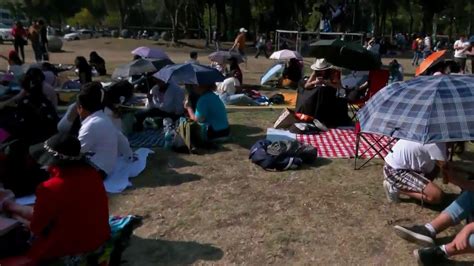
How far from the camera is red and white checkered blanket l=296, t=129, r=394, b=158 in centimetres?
692

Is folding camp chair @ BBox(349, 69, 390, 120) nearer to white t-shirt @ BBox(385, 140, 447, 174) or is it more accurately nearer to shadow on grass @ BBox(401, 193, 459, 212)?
shadow on grass @ BBox(401, 193, 459, 212)

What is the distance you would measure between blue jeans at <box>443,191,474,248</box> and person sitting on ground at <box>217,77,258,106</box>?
7.09m

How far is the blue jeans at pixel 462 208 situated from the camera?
398cm

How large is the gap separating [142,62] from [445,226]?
7.07 m

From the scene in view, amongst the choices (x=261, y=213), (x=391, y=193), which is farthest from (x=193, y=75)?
(x=391, y=193)

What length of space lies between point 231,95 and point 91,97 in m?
6.33

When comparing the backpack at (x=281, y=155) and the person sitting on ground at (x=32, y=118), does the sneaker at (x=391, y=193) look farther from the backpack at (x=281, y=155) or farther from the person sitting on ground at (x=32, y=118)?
the person sitting on ground at (x=32, y=118)

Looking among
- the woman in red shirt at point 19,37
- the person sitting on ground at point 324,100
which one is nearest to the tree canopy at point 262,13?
the woman in red shirt at point 19,37

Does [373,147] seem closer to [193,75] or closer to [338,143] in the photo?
[338,143]

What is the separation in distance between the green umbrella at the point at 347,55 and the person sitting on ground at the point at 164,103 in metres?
2.93

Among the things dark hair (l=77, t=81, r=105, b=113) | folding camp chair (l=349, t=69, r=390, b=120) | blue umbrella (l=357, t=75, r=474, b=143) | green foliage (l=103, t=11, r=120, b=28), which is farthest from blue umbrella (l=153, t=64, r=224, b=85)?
green foliage (l=103, t=11, r=120, b=28)

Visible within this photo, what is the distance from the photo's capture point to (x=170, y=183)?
5809 millimetres

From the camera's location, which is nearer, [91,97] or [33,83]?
[91,97]

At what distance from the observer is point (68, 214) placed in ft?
10.9
